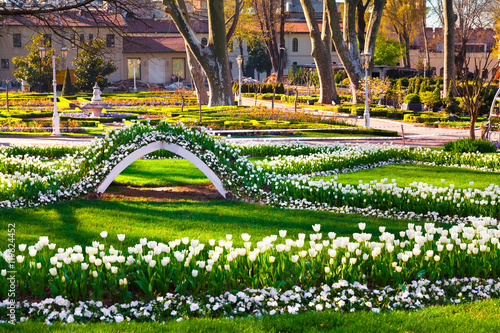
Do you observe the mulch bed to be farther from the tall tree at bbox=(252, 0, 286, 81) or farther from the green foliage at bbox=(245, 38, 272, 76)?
the green foliage at bbox=(245, 38, 272, 76)

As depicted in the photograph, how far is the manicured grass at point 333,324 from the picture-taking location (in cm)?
422

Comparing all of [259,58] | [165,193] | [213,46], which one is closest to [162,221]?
[165,193]

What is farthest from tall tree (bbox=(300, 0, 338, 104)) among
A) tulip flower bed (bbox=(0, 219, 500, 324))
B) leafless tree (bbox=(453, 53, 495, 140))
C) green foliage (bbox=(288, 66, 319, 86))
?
tulip flower bed (bbox=(0, 219, 500, 324))

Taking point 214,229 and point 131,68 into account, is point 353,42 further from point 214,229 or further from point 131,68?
Answer: point 131,68

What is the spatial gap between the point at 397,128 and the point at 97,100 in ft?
55.2

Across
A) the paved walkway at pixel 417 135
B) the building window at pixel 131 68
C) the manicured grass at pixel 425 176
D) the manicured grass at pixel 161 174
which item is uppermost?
the building window at pixel 131 68

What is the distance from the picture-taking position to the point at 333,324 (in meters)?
4.39

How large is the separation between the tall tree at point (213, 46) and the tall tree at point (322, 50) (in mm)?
5425

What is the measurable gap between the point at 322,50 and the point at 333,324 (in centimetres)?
2951

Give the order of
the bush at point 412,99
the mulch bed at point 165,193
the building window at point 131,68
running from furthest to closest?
the building window at point 131,68
the bush at point 412,99
the mulch bed at point 165,193

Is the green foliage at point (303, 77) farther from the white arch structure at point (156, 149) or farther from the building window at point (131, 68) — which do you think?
the white arch structure at point (156, 149)

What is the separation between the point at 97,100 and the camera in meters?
32.1

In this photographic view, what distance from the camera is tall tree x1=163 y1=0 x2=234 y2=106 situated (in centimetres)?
2798

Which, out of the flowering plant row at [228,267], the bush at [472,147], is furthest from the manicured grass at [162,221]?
the bush at [472,147]
